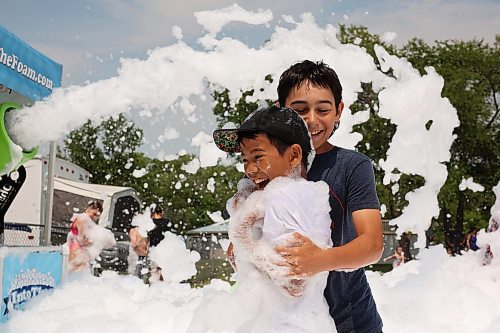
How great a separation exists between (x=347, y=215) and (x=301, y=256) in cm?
43

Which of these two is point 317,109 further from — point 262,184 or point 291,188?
point 291,188

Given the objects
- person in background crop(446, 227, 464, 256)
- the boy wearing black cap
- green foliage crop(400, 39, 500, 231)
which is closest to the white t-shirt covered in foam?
the boy wearing black cap

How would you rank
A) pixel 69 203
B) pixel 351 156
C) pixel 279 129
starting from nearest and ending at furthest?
pixel 279 129 < pixel 351 156 < pixel 69 203

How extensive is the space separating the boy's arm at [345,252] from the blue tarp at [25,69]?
3.81 m

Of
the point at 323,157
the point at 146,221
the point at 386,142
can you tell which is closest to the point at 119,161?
the point at 386,142

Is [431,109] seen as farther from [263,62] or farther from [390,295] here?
[390,295]

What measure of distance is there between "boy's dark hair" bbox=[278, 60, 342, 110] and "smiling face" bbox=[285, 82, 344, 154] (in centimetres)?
2

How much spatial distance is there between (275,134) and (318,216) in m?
0.28

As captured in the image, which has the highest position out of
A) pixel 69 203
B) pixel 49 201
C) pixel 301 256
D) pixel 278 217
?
pixel 69 203

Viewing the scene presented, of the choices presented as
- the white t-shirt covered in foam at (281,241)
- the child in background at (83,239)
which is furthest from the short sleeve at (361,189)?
the child in background at (83,239)

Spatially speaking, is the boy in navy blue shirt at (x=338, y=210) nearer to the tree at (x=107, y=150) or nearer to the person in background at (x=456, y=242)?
the person in background at (x=456, y=242)

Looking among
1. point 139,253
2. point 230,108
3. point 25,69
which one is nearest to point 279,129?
point 25,69

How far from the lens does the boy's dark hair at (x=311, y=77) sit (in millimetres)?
2492

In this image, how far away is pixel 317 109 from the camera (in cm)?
248
